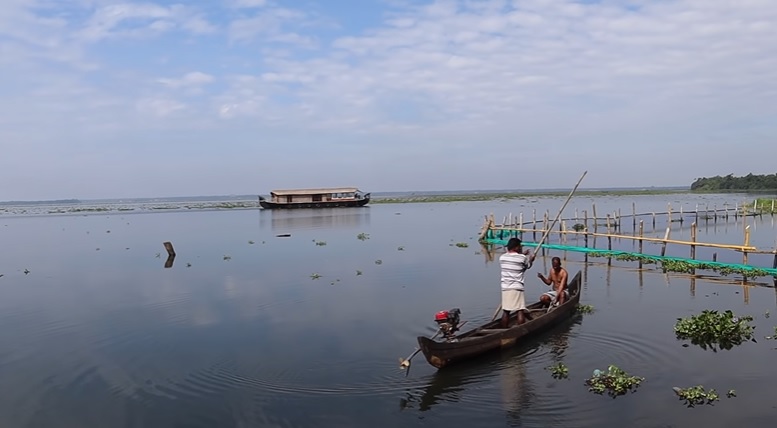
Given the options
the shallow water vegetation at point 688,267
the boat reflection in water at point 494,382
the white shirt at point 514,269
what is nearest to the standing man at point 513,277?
the white shirt at point 514,269

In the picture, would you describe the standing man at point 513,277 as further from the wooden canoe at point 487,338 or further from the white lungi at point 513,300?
the wooden canoe at point 487,338

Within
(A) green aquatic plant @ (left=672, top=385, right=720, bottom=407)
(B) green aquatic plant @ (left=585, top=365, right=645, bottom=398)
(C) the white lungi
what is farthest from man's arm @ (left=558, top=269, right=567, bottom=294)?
(A) green aquatic plant @ (left=672, top=385, right=720, bottom=407)

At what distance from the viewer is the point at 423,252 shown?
26734 millimetres

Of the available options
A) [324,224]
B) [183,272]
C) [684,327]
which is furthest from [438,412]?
[324,224]

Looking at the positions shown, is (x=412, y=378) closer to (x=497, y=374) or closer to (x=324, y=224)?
(x=497, y=374)

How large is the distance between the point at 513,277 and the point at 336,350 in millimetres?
3792

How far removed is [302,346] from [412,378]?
2.99 m

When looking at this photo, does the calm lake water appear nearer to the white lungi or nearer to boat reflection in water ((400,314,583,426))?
boat reflection in water ((400,314,583,426))

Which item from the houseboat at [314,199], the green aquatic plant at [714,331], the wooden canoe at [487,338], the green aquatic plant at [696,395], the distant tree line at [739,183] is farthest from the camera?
the distant tree line at [739,183]

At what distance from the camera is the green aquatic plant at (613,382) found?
8.74 metres

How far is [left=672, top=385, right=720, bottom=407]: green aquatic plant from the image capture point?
27.2 ft

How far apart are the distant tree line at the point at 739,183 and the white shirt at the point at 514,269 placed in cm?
11379

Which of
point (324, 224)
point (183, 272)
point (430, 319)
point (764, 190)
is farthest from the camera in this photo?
point (764, 190)

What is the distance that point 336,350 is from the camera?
11320 mm
